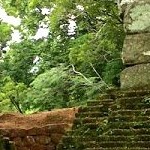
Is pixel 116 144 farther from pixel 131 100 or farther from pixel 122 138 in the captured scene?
pixel 131 100

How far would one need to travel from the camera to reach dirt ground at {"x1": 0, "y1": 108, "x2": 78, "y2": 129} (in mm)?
7486

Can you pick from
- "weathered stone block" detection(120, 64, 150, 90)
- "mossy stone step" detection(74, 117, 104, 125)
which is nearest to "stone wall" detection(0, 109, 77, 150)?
"weathered stone block" detection(120, 64, 150, 90)

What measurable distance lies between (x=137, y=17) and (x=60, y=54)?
376 inches

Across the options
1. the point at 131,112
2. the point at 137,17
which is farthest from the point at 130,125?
the point at 137,17

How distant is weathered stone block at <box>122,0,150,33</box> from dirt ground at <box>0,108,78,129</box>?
2691 millimetres

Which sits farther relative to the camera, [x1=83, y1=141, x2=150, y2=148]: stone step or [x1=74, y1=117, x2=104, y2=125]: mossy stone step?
[x1=74, y1=117, x2=104, y2=125]: mossy stone step

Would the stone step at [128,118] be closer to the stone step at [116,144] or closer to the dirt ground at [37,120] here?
the stone step at [116,144]

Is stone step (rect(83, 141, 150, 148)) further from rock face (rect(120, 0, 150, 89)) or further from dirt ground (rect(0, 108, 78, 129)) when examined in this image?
dirt ground (rect(0, 108, 78, 129))

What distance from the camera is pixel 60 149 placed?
13.3 feet

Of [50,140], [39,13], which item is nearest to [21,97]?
[39,13]

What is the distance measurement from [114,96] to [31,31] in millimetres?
10989

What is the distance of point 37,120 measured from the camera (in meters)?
7.84

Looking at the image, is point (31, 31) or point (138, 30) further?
point (31, 31)

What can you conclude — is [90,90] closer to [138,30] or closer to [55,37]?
[55,37]
